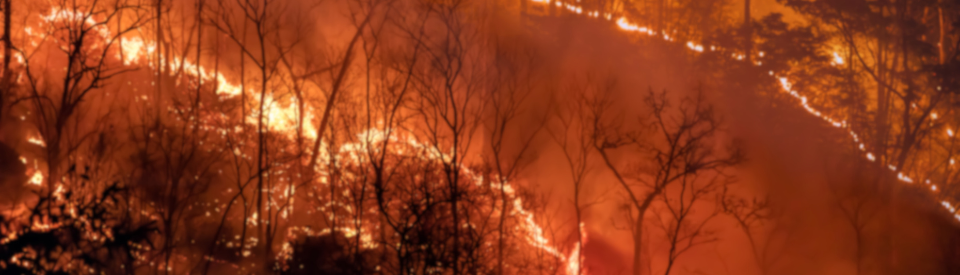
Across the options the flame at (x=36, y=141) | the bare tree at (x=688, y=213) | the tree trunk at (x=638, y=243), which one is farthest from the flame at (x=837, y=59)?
the flame at (x=36, y=141)

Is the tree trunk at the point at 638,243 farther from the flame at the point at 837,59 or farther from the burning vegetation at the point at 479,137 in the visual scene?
the flame at the point at 837,59

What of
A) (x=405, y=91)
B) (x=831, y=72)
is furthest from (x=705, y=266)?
(x=405, y=91)

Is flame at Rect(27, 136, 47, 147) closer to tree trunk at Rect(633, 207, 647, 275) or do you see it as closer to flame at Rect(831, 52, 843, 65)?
tree trunk at Rect(633, 207, 647, 275)

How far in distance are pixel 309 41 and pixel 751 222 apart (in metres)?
5.00

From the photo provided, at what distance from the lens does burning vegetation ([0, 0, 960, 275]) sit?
14.3 ft

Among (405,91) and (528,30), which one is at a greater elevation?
(528,30)

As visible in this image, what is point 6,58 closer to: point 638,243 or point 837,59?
point 638,243

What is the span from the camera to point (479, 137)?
438 centimetres

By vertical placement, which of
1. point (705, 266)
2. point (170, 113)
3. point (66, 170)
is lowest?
point (705, 266)

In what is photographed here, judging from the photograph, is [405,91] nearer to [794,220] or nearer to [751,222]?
[751,222]

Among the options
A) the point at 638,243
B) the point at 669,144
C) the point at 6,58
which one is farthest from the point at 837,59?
the point at 6,58

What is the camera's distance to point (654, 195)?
4363mm

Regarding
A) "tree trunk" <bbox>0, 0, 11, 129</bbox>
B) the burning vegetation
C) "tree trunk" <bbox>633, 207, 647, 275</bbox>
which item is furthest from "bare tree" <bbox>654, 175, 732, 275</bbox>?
"tree trunk" <bbox>0, 0, 11, 129</bbox>

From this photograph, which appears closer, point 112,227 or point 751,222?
point 751,222
